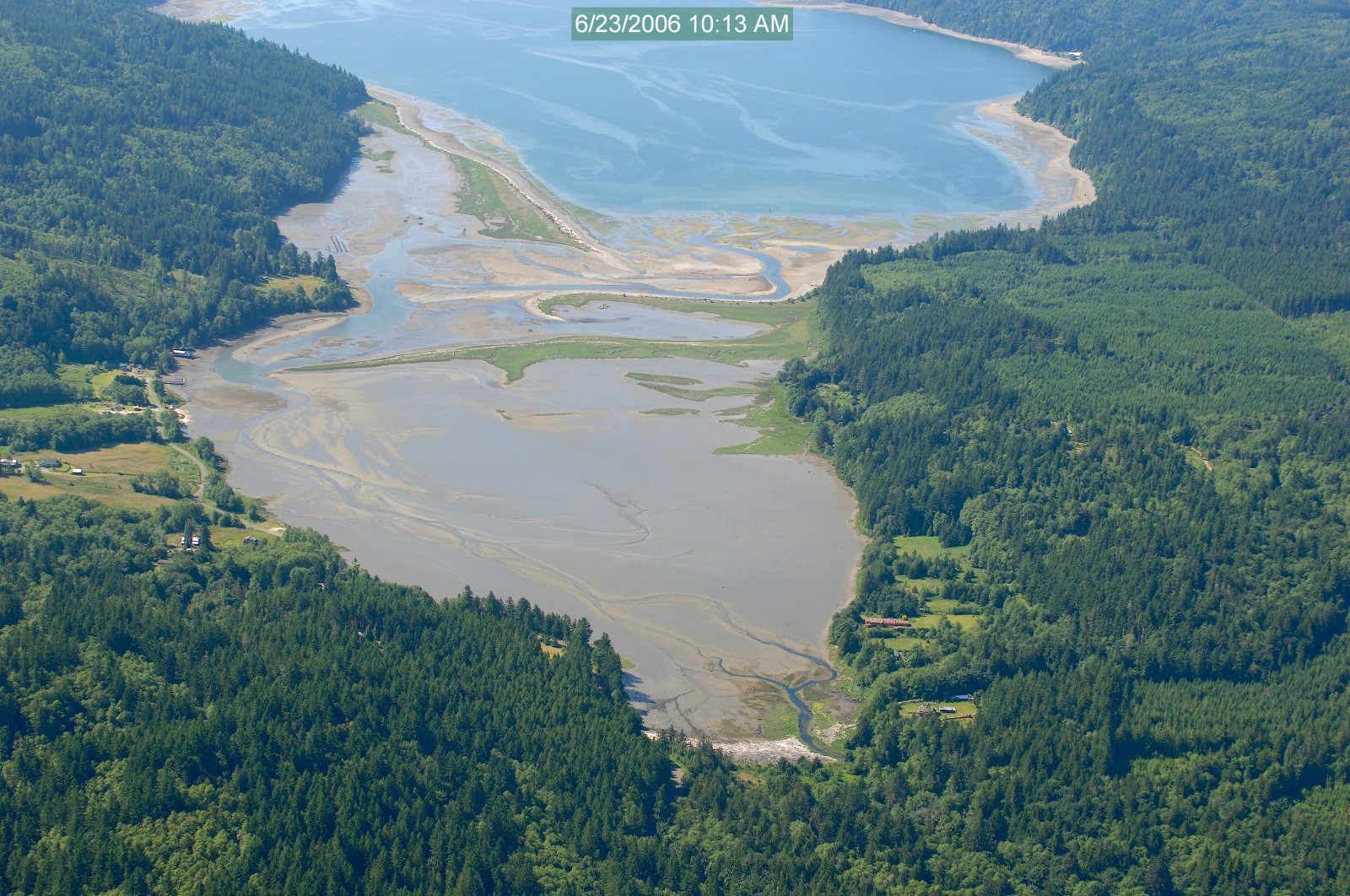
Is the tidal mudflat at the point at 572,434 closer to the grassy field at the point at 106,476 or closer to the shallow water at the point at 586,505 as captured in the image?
the shallow water at the point at 586,505

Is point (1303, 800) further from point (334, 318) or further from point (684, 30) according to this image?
point (684, 30)

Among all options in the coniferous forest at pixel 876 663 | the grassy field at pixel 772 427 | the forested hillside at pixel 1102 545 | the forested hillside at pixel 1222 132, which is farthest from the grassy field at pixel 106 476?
the forested hillside at pixel 1222 132

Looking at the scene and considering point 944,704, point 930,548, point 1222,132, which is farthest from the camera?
point 1222,132

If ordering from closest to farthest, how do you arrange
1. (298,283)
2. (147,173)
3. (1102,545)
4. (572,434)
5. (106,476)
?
(1102,545), (106,476), (572,434), (298,283), (147,173)

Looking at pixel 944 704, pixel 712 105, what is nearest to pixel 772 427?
pixel 944 704

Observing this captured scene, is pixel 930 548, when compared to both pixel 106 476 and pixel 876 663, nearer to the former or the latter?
pixel 876 663

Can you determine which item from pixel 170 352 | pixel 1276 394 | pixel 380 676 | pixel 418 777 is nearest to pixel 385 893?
pixel 418 777
